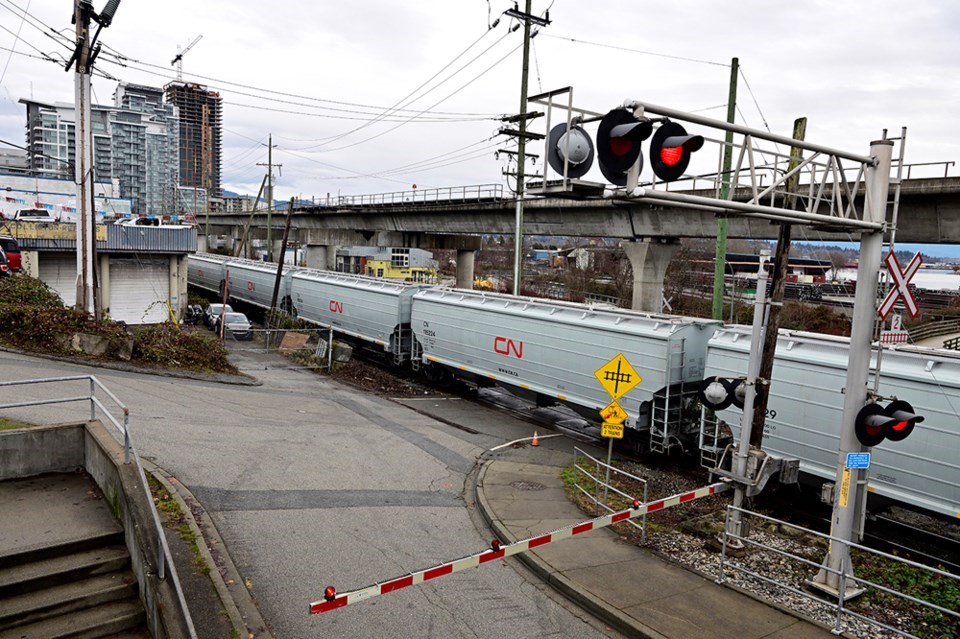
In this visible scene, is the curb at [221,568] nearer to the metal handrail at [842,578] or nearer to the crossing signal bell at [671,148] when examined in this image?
the metal handrail at [842,578]

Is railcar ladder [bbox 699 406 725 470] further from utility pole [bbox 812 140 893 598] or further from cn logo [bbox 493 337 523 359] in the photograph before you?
cn logo [bbox 493 337 523 359]

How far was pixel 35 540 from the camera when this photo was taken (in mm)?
7094

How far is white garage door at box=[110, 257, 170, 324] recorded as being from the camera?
33219 mm

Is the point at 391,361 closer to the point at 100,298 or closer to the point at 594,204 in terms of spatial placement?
the point at 594,204

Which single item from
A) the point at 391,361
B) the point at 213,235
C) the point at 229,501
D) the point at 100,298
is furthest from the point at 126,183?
the point at 229,501

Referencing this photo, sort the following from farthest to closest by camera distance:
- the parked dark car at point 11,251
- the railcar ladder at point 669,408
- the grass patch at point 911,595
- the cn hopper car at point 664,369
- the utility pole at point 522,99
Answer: the parked dark car at point 11,251 < the utility pole at point 522,99 < the railcar ladder at point 669,408 < the cn hopper car at point 664,369 < the grass patch at point 911,595

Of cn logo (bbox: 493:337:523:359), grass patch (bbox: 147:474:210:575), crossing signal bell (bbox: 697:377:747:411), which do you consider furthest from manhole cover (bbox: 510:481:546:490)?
grass patch (bbox: 147:474:210:575)

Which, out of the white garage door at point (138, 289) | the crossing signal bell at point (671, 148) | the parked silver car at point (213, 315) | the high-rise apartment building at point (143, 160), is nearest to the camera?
the crossing signal bell at point (671, 148)

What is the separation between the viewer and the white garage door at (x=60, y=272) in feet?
104

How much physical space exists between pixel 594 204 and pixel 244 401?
1787cm

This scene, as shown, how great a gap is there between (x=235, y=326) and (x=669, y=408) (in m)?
22.6

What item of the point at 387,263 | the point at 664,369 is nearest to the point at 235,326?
the point at 664,369

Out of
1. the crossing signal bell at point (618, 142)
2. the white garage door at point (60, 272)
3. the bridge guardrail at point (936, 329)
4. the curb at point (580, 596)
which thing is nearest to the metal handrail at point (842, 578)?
the curb at point (580, 596)

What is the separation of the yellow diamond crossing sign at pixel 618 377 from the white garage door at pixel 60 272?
98.8 feet
